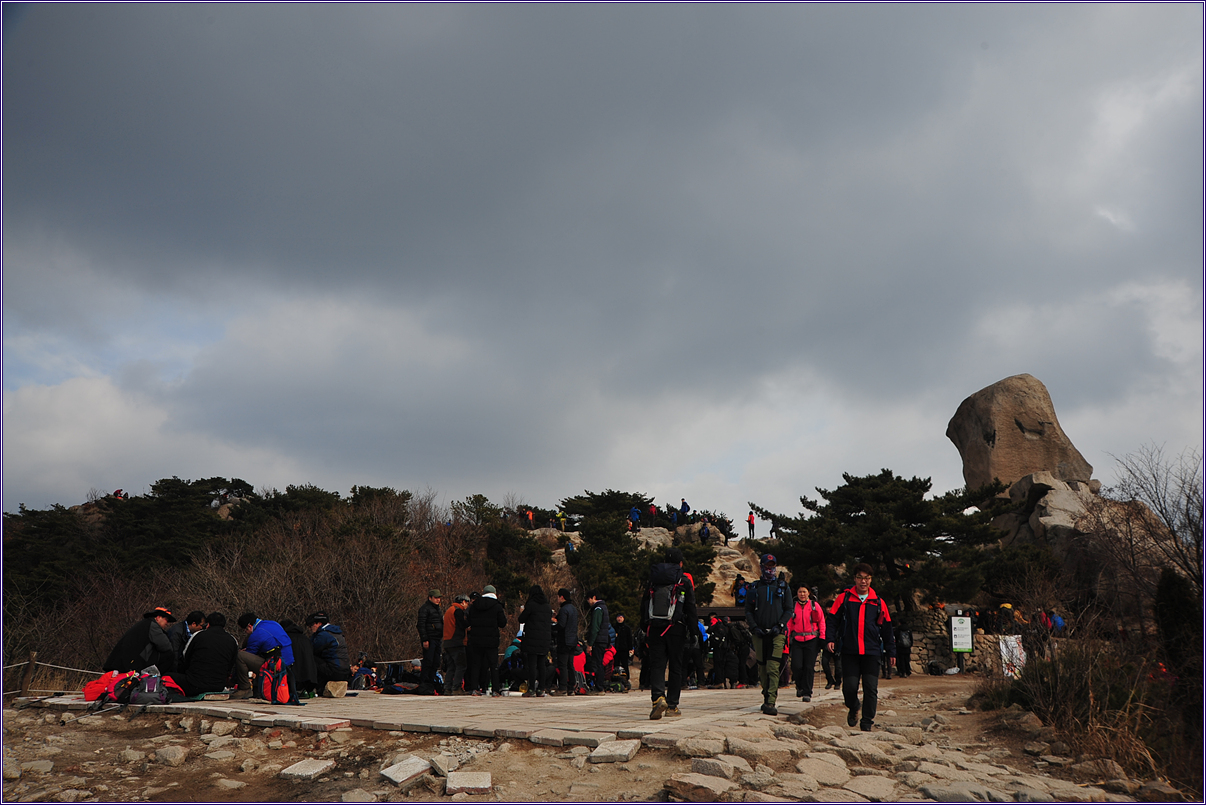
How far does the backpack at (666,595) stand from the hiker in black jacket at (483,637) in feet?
14.0

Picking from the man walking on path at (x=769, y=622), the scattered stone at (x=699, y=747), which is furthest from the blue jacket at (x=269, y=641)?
the scattered stone at (x=699, y=747)

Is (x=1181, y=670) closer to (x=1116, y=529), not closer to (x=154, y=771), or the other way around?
(x=154, y=771)

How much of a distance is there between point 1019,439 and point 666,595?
37.1 meters

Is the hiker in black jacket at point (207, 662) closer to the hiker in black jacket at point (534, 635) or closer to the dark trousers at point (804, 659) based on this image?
the hiker in black jacket at point (534, 635)

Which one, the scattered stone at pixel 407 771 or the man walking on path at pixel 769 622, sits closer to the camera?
the scattered stone at pixel 407 771

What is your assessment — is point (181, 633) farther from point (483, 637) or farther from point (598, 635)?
point (598, 635)

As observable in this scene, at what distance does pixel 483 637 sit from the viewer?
11.4m

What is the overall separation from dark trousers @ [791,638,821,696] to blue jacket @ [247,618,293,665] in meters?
6.46

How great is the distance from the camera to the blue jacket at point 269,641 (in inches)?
376

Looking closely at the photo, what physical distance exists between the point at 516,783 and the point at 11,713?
22.7 feet

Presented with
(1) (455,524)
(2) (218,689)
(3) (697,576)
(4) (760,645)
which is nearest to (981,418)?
(3) (697,576)

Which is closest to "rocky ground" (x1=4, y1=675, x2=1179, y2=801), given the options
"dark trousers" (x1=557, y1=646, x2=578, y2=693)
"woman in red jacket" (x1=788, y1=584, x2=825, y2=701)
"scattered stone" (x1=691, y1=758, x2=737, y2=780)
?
"scattered stone" (x1=691, y1=758, x2=737, y2=780)

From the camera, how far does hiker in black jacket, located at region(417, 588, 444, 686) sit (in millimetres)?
12292

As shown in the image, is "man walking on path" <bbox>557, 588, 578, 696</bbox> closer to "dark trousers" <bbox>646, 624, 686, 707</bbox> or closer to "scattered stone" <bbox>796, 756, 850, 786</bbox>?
"dark trousers" <bbox>646, 624, 686, 707</bbox>
